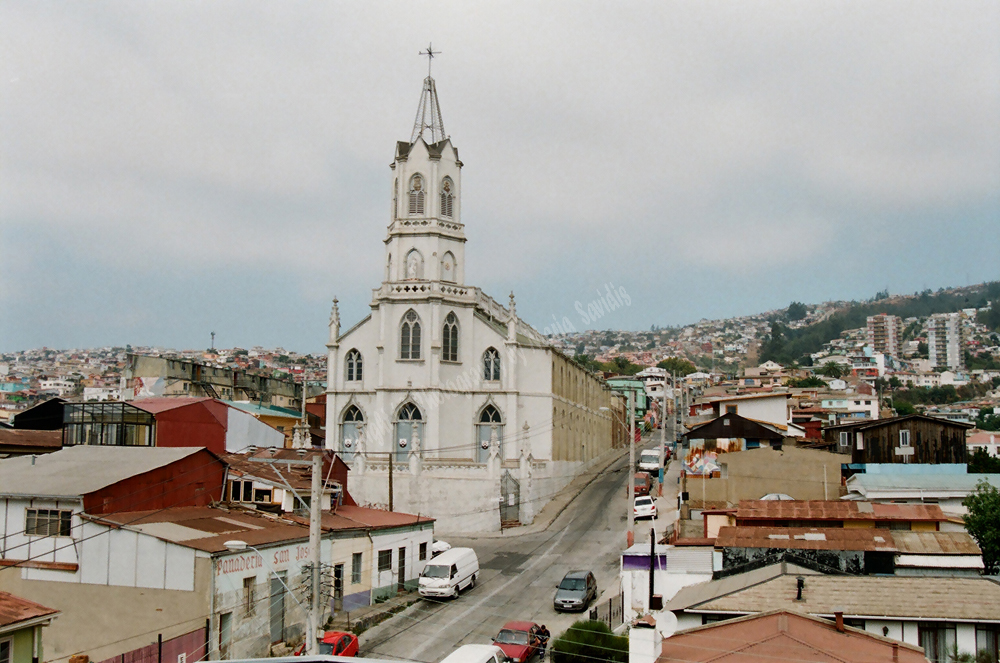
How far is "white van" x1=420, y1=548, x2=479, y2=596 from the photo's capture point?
106 feet

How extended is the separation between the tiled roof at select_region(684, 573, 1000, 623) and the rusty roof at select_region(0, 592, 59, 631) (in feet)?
49.4

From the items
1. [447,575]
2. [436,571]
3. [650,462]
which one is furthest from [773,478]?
[650,462]

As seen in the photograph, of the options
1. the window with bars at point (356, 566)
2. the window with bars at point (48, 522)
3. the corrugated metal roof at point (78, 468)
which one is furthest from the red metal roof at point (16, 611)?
the window with bars at point (356, 566)

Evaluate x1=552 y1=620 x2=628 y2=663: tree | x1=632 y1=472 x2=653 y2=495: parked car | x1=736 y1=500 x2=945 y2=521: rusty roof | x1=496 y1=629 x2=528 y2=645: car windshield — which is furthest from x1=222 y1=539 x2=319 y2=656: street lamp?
x1=632 y1=472 x2=653 y2=495: parked car

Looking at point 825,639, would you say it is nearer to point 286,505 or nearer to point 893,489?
point 286,505

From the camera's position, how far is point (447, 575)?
107ft

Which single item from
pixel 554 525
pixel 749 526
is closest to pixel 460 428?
pixel 554 525

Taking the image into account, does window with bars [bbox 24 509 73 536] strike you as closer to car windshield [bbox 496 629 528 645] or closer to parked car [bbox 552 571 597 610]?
car windshield [bbox 496 629 528 645]

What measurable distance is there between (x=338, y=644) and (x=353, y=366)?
37.4 m

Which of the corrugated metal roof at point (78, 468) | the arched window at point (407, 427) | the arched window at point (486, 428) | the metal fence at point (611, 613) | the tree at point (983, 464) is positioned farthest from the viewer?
the arched window at point (486, 428)

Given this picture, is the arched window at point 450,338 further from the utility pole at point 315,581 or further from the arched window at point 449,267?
the utility pole at point 315,581

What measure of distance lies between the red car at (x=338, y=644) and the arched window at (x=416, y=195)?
129 feet

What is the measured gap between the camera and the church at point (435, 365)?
56969 millimetres

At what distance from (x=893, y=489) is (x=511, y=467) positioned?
805 inches
